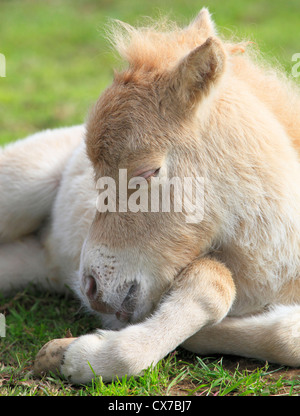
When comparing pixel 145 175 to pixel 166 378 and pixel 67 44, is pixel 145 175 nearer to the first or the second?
pixel 166 378

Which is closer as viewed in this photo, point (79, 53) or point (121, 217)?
point (121, 217)

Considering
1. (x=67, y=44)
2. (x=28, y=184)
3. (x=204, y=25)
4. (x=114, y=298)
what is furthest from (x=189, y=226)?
(x=67, y=44)

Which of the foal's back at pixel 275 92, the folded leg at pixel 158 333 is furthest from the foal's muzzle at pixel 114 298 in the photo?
the foal's back at pixel 275 92

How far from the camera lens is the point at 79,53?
12.6 meters

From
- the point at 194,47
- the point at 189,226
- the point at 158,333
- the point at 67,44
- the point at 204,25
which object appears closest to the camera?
the point at 158,333

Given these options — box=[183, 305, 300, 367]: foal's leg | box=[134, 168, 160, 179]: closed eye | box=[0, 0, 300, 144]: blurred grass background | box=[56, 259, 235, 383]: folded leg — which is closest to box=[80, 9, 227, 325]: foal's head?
box=[134, 168, 160, 179]: closed eye

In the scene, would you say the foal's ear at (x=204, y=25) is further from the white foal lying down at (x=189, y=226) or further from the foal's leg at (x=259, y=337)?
the foal's leg at (x=259, y=337)

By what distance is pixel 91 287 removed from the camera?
3.77 metres

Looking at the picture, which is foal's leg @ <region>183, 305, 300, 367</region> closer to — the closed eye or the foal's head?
the foal's head

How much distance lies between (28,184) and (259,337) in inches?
99.9

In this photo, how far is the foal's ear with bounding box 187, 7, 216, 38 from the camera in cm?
419

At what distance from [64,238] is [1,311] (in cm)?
75
